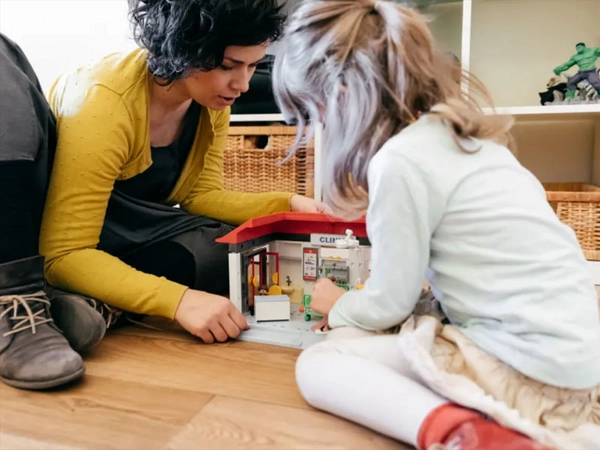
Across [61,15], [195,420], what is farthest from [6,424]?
[61,15]

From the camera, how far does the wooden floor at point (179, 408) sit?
644mm

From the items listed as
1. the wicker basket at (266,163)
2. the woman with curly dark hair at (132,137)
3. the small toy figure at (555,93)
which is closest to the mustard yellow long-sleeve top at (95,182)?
the woman with curly dark hair at (132,137)

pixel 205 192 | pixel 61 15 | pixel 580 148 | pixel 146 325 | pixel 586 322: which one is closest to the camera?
pixel 586 322

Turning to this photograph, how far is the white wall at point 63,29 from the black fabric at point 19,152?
111 cm

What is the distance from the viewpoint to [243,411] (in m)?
0.71

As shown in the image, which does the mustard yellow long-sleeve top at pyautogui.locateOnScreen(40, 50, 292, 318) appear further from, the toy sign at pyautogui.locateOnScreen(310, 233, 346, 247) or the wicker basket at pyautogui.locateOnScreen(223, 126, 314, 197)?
the wicker basket at pyautogui.locateOnScreen(223, 126, 314, 197)

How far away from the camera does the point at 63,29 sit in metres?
1.96

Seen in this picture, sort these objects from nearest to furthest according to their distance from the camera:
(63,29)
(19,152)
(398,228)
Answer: (398,228) → (19,152) → (63,29)

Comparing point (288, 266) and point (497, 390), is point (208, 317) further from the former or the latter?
point (497, 390)

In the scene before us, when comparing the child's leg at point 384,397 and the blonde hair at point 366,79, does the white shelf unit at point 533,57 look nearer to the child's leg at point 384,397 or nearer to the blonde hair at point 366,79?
the blonde hair at point 366,79

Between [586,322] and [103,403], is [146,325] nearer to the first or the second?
[103,403]

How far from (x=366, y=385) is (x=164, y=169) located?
64 cm

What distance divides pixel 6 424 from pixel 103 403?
0.35ft

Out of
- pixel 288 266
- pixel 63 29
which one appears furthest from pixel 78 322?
pixel 63 29
